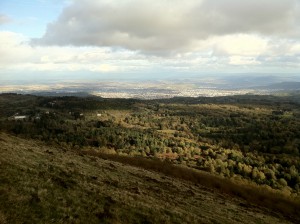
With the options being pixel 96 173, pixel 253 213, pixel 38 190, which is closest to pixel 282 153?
pixel 253 213

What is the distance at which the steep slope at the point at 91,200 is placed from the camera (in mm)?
18422

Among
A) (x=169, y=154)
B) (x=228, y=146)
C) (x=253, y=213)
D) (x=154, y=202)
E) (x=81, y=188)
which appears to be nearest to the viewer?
(x=81, y=188)

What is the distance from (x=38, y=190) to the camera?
2130cm

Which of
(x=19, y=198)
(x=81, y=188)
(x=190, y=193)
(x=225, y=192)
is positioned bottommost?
(x=225, y=192)

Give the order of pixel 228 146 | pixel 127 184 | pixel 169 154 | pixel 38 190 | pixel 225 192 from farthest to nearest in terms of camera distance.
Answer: pixel 228 146 → pixel 169 154 → pixel 225 192 → pixel 127 184 → pixel 38 190

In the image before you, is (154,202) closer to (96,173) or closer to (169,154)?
(96,173)

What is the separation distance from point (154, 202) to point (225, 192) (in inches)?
953

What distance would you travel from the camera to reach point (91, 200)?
23.1m

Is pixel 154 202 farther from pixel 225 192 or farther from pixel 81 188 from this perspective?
pixel 225 192

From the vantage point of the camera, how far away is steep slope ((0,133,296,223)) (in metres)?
18.4

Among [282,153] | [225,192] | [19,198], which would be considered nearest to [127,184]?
Answer: [19,198]

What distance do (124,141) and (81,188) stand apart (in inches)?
A: 5687

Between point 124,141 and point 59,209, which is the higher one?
point 59,209

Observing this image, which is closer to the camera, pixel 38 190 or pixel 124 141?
pixel 38 190
